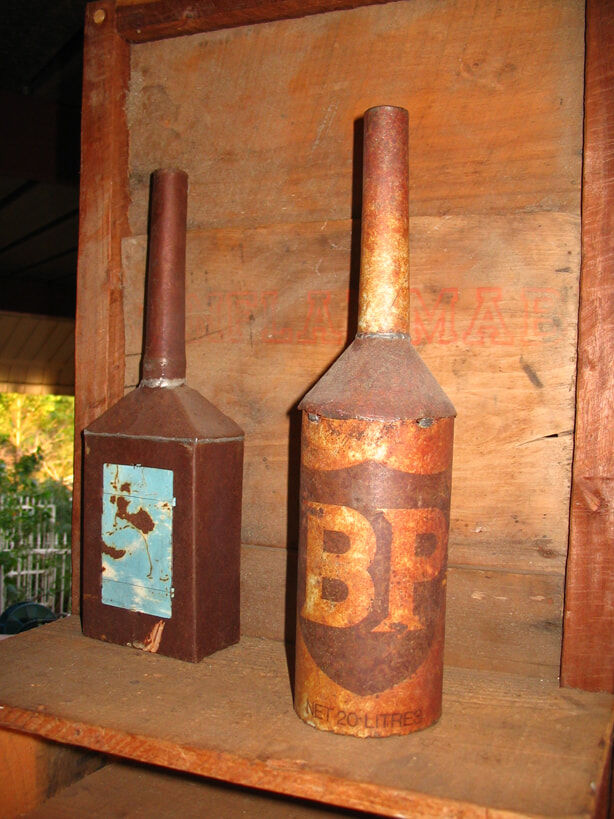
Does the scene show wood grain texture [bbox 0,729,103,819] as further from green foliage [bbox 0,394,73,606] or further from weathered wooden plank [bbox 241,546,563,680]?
green foliage [bbox 0,394,73,606]

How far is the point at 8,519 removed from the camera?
6641mm

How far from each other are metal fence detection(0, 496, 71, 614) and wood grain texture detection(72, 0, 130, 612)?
5156 mm

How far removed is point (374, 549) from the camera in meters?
1.03

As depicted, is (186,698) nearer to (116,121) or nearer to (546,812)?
(546,812)

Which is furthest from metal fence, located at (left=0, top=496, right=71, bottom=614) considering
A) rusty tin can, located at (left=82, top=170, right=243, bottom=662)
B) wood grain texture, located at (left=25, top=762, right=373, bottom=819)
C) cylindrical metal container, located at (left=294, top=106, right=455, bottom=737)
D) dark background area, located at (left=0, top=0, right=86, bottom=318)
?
cylindrical metal container, located at (left=294, top=106, right=455, bottom=737)

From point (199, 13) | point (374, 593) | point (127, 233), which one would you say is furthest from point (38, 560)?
point (374, 593)

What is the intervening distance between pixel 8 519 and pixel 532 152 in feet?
20.7

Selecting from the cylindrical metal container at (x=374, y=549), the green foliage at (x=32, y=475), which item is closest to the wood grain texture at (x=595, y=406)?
the cylindrical metal container at (x=374, y=549)

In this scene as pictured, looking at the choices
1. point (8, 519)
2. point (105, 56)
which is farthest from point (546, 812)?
point (8, 519)

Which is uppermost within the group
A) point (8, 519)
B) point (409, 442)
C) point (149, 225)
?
point (149, 225)

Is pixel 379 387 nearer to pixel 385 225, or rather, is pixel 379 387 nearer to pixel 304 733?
pixel 385 225

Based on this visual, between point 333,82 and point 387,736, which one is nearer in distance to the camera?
point 387,736

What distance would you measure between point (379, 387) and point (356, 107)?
0.60 m

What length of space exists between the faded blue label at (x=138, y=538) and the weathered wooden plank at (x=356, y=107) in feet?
1.76
